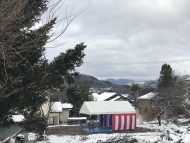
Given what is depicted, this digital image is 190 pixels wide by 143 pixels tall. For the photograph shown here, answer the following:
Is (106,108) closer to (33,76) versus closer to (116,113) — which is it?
(116,113)

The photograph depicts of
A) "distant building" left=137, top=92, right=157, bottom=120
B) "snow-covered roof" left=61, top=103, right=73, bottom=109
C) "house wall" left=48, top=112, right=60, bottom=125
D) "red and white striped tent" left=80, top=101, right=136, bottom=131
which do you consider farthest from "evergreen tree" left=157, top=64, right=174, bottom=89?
"red and white striped tent" left=80, top=101, right=136, bottom=131

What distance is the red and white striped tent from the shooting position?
146 ft

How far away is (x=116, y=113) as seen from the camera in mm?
44969

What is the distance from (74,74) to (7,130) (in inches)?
116

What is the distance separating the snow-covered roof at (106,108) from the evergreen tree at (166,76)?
21434 millimetres

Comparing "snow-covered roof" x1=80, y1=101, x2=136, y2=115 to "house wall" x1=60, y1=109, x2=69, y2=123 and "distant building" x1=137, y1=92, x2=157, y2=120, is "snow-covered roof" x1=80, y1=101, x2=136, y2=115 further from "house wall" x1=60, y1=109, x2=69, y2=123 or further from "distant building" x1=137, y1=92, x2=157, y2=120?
"distant building" x1=137, y1=92, x2=157, y2=120

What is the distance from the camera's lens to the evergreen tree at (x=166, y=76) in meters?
67.4

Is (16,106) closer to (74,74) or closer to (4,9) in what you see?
(74,74)

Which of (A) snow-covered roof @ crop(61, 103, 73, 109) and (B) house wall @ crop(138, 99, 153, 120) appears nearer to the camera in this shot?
(A) snow-covered roof @ crop(61, 103, 73, 109)

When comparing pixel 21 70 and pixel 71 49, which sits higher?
pixel 71 49

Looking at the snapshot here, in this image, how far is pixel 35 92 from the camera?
42.7 ft

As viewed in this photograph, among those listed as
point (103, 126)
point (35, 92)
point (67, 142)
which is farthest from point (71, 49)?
point (103, 126)

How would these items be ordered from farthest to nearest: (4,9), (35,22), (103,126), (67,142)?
(103,126)
(67,142)
(35,22)
(4,9)

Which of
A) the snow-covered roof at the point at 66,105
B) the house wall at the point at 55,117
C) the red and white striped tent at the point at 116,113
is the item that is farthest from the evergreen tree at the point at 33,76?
the snow-covered roof at the point at 66,105
